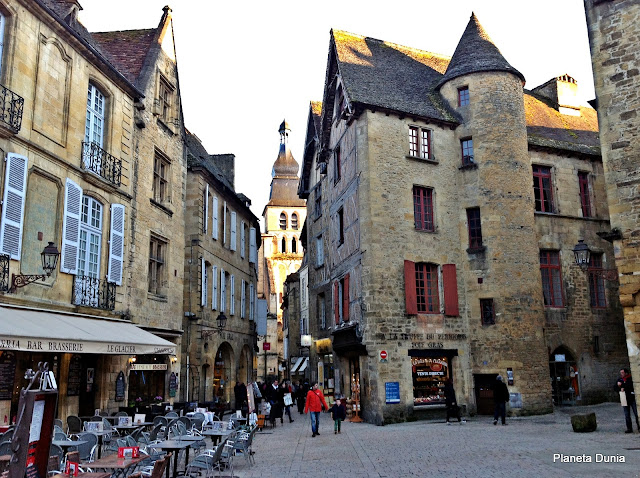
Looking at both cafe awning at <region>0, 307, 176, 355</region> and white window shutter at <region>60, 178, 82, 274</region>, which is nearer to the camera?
cafe awning at <region>0, 307, 176, 355</region>

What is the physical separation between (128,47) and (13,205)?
8729mm

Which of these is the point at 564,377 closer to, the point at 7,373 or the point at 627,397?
the point at 627,397

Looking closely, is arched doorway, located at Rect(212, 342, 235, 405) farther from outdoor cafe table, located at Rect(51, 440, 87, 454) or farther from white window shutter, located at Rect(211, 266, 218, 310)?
outdoor cafe table, located at Rect(51, 440, 87, 454)

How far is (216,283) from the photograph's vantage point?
21.2 m

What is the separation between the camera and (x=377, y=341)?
16.9m

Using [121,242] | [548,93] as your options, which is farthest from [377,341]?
[548,93]

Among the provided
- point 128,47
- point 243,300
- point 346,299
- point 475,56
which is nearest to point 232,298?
point 243,300

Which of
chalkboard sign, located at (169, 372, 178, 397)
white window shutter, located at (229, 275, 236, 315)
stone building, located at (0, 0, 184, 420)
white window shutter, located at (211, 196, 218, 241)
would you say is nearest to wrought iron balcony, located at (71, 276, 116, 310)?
stone building, located at (0, 0, 184, 420)

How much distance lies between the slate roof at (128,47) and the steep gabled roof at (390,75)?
6.36 meters

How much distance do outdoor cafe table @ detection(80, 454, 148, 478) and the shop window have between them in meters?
15.9

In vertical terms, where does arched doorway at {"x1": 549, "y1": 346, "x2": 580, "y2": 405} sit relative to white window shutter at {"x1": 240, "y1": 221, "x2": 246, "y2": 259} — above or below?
below

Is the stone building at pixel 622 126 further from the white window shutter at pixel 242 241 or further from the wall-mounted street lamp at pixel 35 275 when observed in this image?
the white window shutter at pixel 242 241

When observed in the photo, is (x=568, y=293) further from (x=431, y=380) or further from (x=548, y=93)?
(x=548, y=93)

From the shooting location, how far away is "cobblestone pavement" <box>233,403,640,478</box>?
28.0ft
